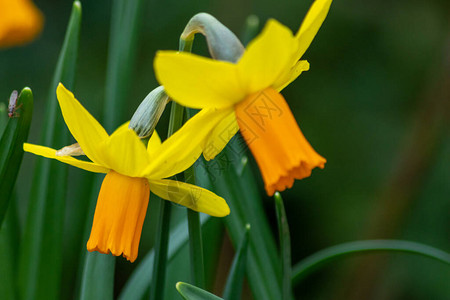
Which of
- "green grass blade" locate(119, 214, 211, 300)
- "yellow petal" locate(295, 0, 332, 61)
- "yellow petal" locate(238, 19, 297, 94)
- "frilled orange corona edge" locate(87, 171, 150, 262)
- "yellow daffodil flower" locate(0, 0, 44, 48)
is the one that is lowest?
"green grass blade" locate(119, 214, 211, 300)

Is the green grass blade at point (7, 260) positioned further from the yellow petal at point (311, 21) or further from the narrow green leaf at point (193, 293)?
the yellow petal at point (311, 21)

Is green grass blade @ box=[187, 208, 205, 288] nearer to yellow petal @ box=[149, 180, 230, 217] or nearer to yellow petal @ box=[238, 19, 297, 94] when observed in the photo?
yellow petal @ box=[149, 180, 230, 217]

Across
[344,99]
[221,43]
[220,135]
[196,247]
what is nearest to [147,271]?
[196,247]

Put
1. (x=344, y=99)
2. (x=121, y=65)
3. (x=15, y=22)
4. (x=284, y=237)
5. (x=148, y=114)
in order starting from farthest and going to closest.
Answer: (x=344, y=99)
(x=15, y=22)
(x=121, y=65)
(x=284, y=237)
(x=148, y=114)

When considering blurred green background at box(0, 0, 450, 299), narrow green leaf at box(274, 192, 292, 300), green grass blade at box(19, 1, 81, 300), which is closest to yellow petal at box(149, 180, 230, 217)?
narrow green leaf at box(274, 192, 292, 300)

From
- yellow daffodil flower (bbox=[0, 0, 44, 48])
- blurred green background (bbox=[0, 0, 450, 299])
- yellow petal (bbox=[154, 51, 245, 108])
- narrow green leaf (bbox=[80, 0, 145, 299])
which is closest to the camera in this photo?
yellow petal (bbox=[154, 51, 245, 108])

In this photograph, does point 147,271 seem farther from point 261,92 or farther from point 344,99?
point 344,99
